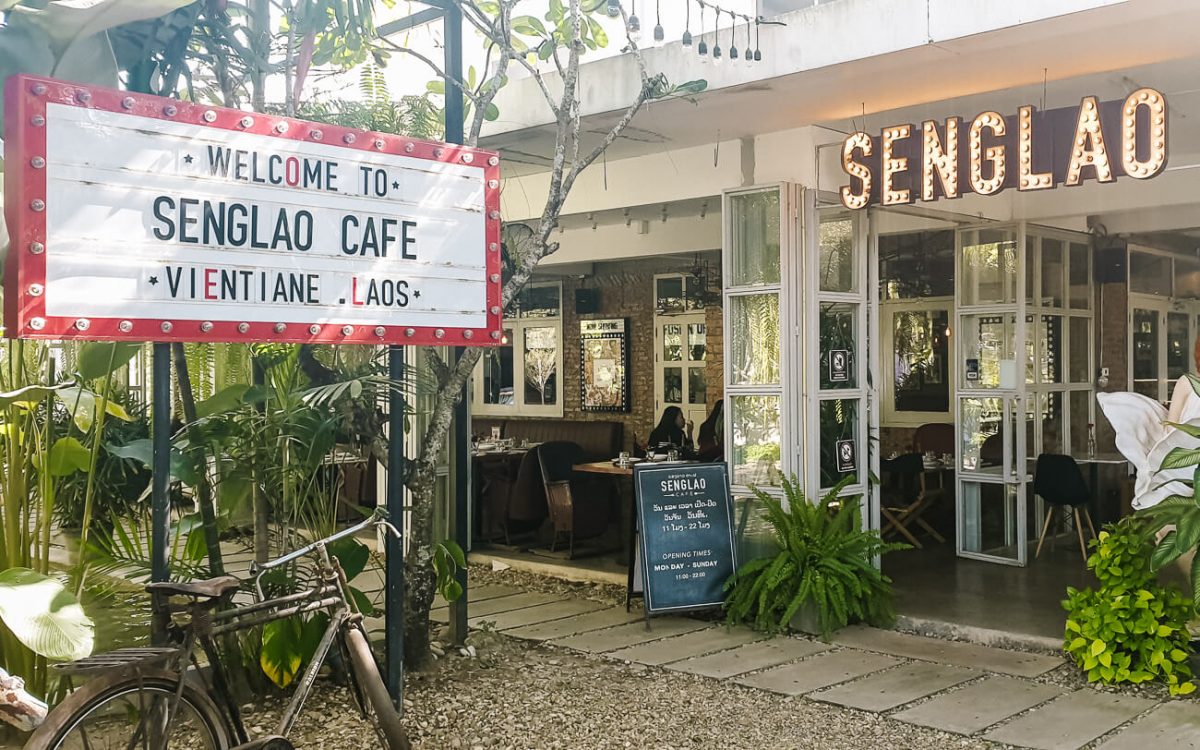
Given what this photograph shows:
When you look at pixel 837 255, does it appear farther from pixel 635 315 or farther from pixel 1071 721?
pixel 635 315

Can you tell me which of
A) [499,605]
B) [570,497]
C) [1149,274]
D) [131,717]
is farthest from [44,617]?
[1149,274]

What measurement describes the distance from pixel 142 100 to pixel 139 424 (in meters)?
4.06

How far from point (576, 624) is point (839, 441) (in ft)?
6.14

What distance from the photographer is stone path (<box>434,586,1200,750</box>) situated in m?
4.36

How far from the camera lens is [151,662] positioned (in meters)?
3.10

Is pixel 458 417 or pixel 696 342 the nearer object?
pixel 458 417

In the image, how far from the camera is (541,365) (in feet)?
43.5

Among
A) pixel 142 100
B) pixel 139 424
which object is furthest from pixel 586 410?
pixel 142 100

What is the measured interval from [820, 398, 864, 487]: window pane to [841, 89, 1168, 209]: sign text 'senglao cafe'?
4.05ft

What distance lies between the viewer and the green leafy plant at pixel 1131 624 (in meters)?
4.85

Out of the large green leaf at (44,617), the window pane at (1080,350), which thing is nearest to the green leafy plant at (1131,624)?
the window pane at (1080,350)

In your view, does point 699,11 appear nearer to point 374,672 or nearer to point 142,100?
point 142,100

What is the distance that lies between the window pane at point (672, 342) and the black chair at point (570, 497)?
3.89 m

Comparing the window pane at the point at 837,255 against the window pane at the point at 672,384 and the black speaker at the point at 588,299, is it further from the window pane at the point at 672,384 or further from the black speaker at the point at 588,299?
the black speaker at the point at 588,299
